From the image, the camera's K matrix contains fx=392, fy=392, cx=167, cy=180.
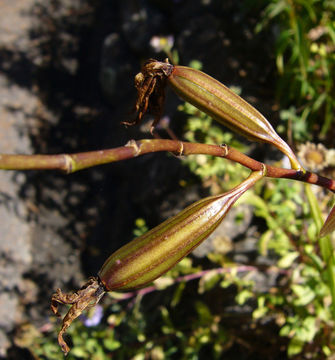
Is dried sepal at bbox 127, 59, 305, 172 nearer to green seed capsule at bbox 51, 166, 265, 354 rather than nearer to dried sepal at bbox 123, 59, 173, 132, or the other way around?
dried sepal at bbox 123, 59, 173, 132

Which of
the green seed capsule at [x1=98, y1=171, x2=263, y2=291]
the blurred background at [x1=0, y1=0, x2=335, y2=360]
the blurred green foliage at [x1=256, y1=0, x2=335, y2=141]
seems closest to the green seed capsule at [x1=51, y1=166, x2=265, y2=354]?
the green seed capsule at [x1=98, y1=171, x2=263, y2=291]

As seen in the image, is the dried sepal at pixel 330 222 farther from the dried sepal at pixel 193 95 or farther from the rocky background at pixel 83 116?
the rocky background at pixel 83 116

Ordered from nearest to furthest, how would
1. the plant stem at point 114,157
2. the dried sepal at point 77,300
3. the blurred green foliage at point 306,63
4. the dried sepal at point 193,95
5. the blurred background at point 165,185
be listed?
the plant stem at point 114,157 < the dried sepal at point 77,300 < the dried sepal at point 193,95 < the blurred background at point 165,185 < the blurred green foliage at point 306,63

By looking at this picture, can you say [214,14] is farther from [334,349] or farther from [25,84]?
[334,349]

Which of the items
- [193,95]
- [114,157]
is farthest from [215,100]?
[114,157]

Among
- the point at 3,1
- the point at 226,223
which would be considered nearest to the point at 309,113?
the point at 226,223

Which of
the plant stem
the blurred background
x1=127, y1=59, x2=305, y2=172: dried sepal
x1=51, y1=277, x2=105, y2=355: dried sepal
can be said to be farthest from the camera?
the blurred background

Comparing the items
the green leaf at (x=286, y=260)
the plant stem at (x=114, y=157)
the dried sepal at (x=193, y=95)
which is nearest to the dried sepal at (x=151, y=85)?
the dried sepal at (x=193, y=95)
